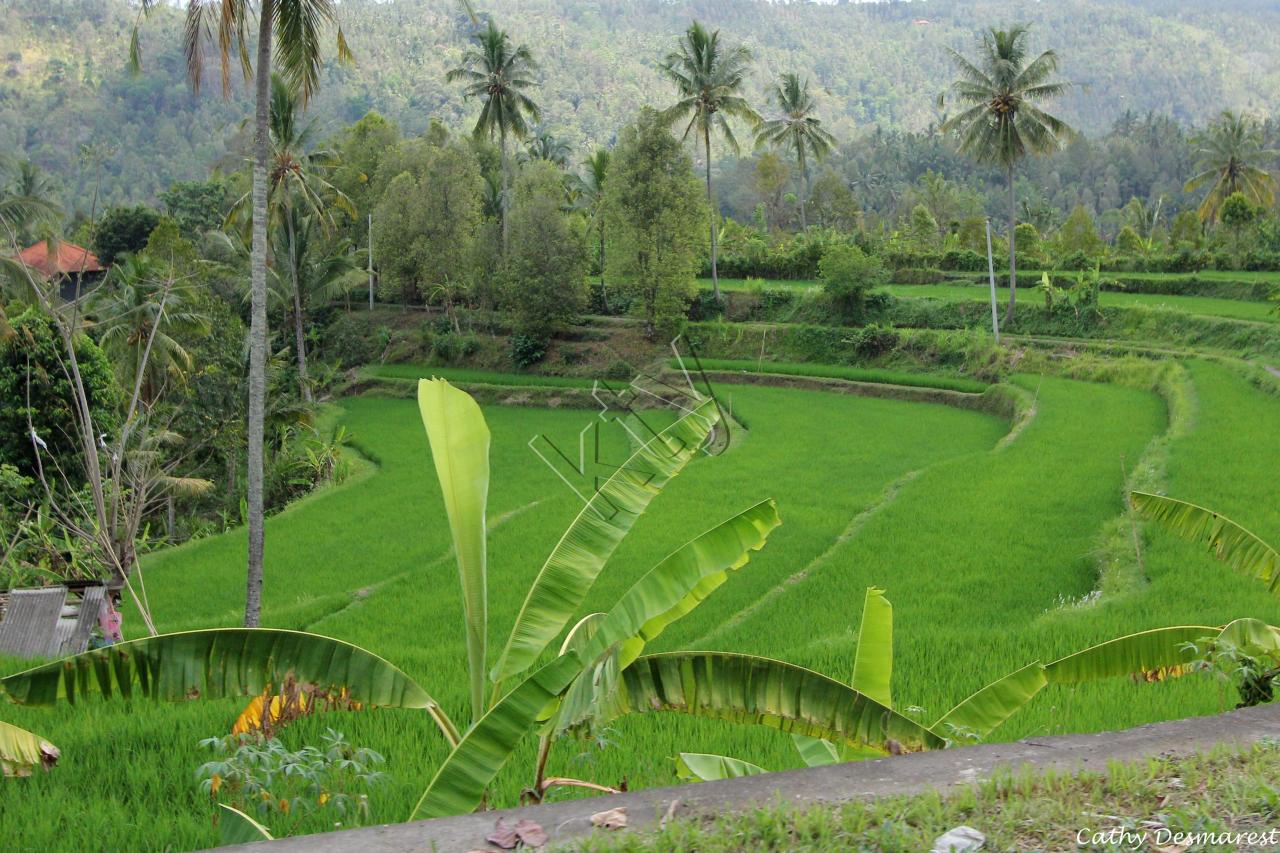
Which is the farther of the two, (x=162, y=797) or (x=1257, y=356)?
A: (x=1257, y=356)

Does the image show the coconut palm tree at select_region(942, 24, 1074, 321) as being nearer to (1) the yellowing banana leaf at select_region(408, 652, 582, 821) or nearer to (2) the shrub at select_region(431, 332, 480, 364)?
(2) the shrub at select_region(431, 332, 480, 364)

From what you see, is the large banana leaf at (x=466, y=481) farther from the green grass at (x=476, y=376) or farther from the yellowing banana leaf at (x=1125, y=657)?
the green grass at (x=476, y=376)

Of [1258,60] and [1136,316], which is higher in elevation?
[1258,60]

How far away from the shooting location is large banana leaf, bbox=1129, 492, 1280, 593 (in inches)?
202

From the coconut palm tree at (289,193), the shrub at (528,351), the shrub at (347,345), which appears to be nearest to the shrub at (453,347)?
the shrub at (528,351)

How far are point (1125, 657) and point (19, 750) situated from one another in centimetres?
404

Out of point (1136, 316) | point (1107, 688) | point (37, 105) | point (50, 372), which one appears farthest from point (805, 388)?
point (37, 105)

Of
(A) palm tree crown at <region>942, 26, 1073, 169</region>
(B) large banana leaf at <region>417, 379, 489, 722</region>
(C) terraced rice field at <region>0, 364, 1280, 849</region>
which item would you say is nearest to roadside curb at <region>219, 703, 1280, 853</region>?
(B) large banana leaf at <region>417, 379, 489, 722</region>

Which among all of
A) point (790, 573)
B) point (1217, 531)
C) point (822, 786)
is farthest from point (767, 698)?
point (790, 573)

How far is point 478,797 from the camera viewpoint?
301 cm

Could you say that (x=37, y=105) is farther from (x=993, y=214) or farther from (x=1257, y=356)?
(x=1257, y=356)

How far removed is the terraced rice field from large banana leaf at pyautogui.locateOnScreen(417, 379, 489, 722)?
0.69 metres

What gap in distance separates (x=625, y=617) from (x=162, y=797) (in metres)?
1.87

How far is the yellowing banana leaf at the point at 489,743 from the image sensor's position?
118 inches
